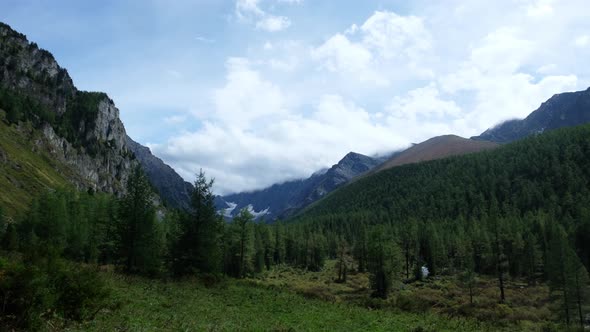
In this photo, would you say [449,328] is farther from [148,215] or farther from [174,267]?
[148,215]

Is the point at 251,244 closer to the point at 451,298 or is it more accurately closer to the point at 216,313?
Result: the point at 451,298

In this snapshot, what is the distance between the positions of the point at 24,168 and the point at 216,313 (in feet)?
479

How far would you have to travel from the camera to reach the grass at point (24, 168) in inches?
4501

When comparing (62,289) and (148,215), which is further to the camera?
(148,215)

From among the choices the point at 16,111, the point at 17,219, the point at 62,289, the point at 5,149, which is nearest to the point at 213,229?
the point at 62,289

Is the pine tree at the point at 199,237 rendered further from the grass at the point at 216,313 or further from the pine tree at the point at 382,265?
the pine tree at the point at 382,265

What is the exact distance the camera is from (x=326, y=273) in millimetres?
112750

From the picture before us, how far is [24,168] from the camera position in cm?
13975

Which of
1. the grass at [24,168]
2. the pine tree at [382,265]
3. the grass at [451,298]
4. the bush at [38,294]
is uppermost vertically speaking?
the grass at [24,168]

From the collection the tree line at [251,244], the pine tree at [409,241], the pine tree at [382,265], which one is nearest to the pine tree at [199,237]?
the tree line at [251,244]

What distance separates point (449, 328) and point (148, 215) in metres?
33.2

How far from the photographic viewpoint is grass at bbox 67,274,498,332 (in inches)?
754

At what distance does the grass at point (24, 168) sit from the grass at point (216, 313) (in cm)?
8505

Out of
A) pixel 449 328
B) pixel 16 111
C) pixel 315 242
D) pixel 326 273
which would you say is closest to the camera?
pixel 449 328
